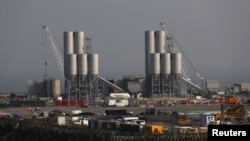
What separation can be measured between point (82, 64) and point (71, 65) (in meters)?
1.58

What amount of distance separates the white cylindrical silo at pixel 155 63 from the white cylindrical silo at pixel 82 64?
9708 mm

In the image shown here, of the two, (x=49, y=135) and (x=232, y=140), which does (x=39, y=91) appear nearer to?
(x=49, y=135)

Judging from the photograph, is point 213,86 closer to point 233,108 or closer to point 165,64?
point 165,64

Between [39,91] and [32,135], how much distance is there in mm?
68411

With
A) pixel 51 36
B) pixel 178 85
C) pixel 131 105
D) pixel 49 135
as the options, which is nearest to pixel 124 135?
pixel 49 135

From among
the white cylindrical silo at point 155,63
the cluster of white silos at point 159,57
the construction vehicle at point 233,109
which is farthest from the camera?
the cluster of white silos at point 159,57

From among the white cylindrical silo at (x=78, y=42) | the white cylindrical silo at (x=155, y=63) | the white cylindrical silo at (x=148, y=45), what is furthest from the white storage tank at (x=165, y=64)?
the white cylindrical silo at (x=78, y=42)

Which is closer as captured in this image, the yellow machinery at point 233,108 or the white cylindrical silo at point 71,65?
the yellow machinery at point 233,108

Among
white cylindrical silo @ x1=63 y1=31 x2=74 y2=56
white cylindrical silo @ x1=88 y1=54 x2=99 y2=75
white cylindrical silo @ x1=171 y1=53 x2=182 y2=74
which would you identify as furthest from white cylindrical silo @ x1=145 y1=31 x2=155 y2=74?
white cylindrical silo @ x1=63 y1=31 x2=74 y2=56

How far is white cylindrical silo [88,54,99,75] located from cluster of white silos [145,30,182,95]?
800 cm

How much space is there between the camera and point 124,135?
3659 centimetres

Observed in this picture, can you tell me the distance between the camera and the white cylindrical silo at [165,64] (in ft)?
331

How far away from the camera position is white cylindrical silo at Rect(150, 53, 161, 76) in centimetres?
10044

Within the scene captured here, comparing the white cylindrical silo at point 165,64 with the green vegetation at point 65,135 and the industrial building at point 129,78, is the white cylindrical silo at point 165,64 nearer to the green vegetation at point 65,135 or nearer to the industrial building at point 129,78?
the industrial building at point 129,78
